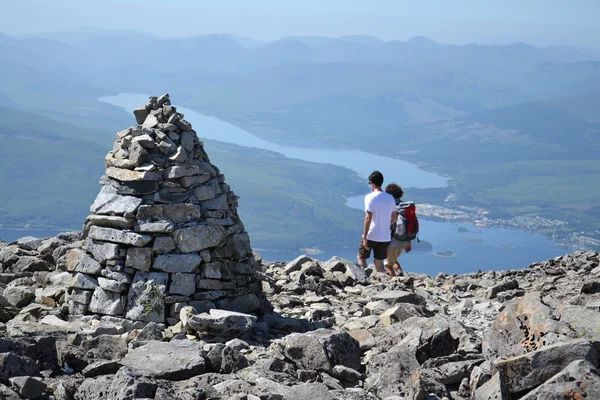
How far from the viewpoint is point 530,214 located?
17588 cm

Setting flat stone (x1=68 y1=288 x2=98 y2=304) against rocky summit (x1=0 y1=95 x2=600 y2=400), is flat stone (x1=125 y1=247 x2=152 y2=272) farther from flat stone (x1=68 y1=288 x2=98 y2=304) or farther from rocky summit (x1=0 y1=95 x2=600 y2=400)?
flat stone (x1=68 y1=288 x2=98 y2=304)

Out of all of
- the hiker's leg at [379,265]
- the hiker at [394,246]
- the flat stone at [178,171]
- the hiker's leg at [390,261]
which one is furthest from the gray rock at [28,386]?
the hiker's leg at [390,261]

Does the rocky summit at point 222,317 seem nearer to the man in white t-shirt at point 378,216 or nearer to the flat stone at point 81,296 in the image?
the flat stone at point 81,296

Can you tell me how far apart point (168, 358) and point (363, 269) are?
9.54 meters

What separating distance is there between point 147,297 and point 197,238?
128cm

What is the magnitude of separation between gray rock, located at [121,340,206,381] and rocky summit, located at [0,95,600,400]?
0.09 ft

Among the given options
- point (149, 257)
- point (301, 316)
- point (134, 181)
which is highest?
point (134, 181)

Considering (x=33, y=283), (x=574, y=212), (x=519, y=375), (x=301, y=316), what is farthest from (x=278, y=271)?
(x=574, y=212)

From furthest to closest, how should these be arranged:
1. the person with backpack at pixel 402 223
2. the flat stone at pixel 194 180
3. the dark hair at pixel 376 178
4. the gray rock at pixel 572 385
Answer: the person with backpack at pixel 402 223 < the dark hair at pixel 376 178 < the flat stone at pixel 194 180 < the gray rock at pixel 572 385

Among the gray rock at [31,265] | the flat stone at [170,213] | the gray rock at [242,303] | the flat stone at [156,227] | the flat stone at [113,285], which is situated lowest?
the gray rock at [31,265]

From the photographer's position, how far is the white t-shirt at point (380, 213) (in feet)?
54.2

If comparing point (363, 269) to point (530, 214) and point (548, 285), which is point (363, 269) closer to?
point (548, 285)

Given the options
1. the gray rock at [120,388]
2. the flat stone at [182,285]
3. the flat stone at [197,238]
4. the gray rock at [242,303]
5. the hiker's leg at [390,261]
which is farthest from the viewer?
the hiker's leg at [390,261]

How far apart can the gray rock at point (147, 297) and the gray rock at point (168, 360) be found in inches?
81.8
